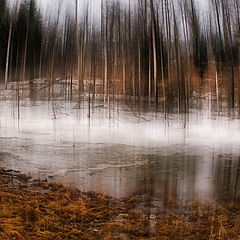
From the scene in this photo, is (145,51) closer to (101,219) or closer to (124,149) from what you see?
(124,149)

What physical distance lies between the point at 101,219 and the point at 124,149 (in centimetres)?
35

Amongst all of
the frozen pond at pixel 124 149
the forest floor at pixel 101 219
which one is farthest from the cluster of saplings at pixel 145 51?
the forest floor at pixel 101 219

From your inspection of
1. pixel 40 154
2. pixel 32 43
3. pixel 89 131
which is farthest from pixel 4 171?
pixel 32 43

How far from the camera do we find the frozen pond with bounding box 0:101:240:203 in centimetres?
118

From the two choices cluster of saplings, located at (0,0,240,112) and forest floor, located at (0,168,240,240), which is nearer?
forest floor, located at (0,168,240,240)

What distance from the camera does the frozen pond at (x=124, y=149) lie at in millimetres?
1182

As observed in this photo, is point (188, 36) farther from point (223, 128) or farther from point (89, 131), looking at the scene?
point (89, 131)

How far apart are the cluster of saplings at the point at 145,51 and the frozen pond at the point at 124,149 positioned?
11 cm

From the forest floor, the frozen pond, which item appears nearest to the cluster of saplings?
the frozen pond

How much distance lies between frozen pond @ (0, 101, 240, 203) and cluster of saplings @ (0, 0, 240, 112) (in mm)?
114

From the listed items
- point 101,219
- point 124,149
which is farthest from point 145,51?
point 101,219

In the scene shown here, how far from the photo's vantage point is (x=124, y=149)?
4.19ft

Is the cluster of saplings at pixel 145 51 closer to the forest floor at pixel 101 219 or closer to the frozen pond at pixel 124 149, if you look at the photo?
the frozen pond at pixel 124 149

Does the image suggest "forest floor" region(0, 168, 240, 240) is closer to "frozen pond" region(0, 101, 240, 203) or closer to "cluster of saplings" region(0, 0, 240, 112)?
"frozen pond" region(0, 101, 240, 203)
